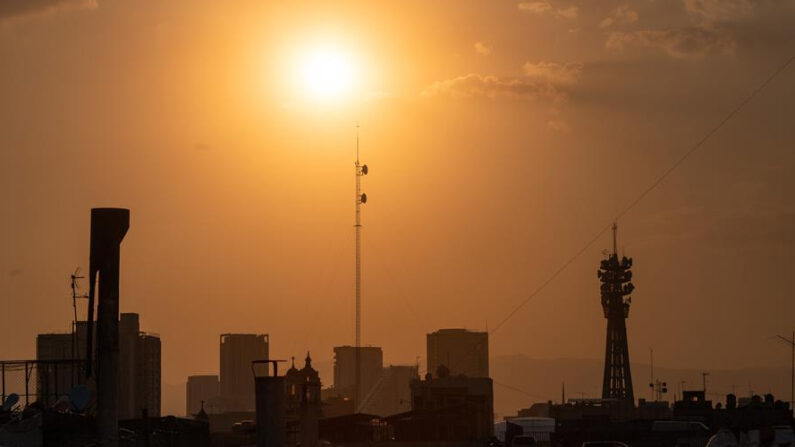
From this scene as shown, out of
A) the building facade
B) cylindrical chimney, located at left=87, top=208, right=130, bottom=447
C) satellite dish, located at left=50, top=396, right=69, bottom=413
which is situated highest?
cylindrical chimney, located at left=87, top=208, right=130, bottom=447

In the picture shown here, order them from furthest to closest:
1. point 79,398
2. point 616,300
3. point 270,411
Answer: point 616,300
point 79,398
point 270,411

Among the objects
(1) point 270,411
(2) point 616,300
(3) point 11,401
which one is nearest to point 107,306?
(1) point 270,411

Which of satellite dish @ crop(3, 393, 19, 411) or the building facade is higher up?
satellite dish @ crop(3, 393, 19, 411)

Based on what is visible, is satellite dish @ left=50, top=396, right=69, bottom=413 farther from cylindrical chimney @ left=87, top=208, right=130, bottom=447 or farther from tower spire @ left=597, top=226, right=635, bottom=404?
tower spire @ left=597, top=226, right=635, bottom=404

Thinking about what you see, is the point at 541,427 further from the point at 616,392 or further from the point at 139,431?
the point at 139,431

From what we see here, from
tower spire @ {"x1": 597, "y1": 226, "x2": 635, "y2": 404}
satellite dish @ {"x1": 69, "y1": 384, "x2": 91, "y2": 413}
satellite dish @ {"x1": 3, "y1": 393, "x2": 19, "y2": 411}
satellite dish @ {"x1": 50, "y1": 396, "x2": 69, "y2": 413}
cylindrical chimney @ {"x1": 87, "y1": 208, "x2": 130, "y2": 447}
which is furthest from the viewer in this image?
tower spire @ {"x1": 597, "y1": 226, "x2": 635, "y2": 404}

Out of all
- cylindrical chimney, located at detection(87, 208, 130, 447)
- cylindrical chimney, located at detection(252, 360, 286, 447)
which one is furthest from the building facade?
cylindrical chimney, located at detection(87, 208, 130, 447)

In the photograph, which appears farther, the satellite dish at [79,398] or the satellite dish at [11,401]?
the satellite dish at [11,401]

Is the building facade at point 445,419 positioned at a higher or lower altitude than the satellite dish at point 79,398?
lower

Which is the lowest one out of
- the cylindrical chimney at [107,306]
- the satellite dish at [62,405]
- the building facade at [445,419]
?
the building facade at [445,419]

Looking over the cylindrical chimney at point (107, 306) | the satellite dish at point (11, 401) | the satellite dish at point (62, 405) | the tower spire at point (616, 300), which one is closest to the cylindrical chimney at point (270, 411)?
the cylindrical chimney at point (107, 306)

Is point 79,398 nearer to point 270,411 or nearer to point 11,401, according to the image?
point 11,401

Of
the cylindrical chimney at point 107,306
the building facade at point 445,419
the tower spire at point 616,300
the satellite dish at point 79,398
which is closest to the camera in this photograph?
the cylindrical chimney at point 107,306

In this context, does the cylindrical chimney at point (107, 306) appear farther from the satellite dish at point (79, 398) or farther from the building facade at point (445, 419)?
the building facade at point (445, 419)
